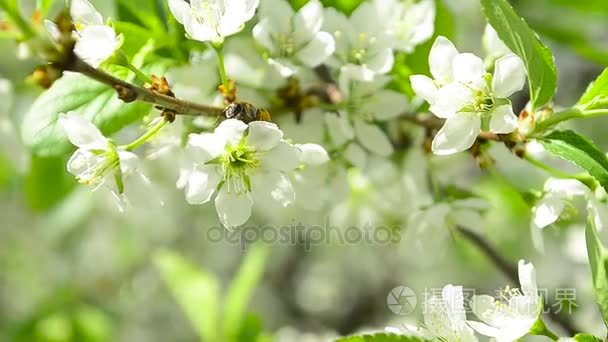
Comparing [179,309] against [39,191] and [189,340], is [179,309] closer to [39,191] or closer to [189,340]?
[189,340]

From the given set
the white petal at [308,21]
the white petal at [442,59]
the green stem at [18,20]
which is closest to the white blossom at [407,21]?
the white petal at [308,21]

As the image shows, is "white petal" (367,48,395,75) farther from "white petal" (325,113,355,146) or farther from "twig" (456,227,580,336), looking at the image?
"twig" (456,227,580,336)

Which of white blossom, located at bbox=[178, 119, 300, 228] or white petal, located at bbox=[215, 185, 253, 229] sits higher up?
white blossom, located at bbox=[178, 119, 300, 228]

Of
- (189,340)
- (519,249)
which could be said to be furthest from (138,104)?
(189,340)

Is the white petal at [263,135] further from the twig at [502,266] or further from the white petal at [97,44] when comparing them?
the twig at [502,266]

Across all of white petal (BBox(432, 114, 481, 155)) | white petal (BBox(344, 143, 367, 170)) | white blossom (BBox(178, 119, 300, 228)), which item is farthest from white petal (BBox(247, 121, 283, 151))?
white petal (BBox(344, 143, 367, 170))

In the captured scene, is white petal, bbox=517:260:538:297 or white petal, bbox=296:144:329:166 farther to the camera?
white petal, bbox=296:144:329:166
